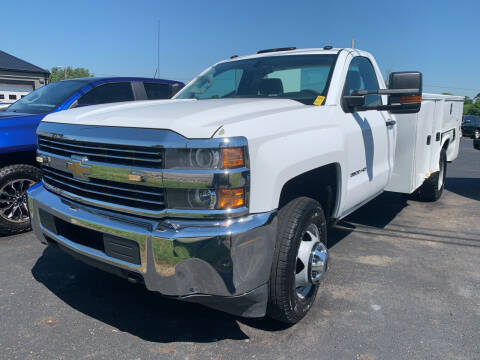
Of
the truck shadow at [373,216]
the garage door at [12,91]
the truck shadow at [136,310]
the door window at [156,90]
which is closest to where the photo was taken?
the truck shadow at [136,310]

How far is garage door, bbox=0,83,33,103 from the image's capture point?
23.0m

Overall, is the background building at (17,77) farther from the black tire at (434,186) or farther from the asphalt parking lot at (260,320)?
the black tire at (434,186)

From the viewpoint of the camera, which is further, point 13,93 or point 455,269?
point 13,93

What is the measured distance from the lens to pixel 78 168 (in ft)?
8.30

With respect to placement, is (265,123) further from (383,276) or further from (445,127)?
(445,127)

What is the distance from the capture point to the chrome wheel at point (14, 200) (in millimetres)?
4387

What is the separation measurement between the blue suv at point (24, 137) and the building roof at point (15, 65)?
2183 centimetres

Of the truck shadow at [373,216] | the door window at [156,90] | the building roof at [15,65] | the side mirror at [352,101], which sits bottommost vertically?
the truck shadow at [373,216]

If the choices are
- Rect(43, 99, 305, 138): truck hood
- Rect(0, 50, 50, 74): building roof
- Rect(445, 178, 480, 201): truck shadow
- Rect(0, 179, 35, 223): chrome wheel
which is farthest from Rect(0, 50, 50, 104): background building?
Rect(43, 99, 305, 138): truck hood

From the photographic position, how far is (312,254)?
274cm

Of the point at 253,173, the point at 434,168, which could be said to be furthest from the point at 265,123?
the point at 434,168

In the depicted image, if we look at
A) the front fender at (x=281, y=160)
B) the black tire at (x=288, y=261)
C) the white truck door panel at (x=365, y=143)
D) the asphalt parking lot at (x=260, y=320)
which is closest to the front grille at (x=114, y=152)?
the front fender at (x=281, y=160)

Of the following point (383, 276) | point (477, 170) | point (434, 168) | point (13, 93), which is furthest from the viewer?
point (13, 93)

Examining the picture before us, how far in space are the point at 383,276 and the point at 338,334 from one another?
44.6 inches
